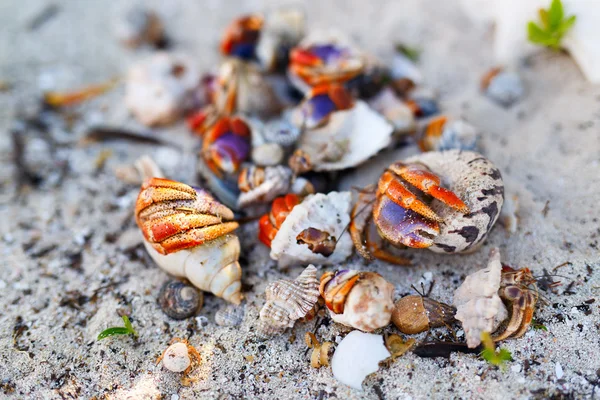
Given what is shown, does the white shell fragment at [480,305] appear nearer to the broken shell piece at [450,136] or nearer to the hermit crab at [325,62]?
the broken shell piece at [450,136]

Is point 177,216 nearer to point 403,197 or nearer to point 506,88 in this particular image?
point 403,197

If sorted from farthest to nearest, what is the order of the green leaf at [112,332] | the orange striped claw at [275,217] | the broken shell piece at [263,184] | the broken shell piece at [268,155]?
the broken shell piece at [268,155] < the broken shell piece at [263,184] < the orange striped claw at [275,217] < the green leaf at [112,332]

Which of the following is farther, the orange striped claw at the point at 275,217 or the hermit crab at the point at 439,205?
the orange striped claw at the point at 275,217

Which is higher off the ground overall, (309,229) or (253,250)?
(309,229)

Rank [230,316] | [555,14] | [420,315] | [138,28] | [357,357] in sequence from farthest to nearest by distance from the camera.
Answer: [138,28] < [555,14] < [230,316] < [420,315] < [357,357]

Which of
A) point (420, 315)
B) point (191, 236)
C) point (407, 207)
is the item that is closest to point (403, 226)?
point (407, 207)

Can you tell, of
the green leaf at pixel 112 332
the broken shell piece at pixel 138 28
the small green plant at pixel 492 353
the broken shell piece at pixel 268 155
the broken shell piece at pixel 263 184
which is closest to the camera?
the small green plant at pixel 492 353

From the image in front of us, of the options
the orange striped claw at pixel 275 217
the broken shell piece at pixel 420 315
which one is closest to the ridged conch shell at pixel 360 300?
the broken shell piece at pixel 420 315

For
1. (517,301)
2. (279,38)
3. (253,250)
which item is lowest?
(253,250)
